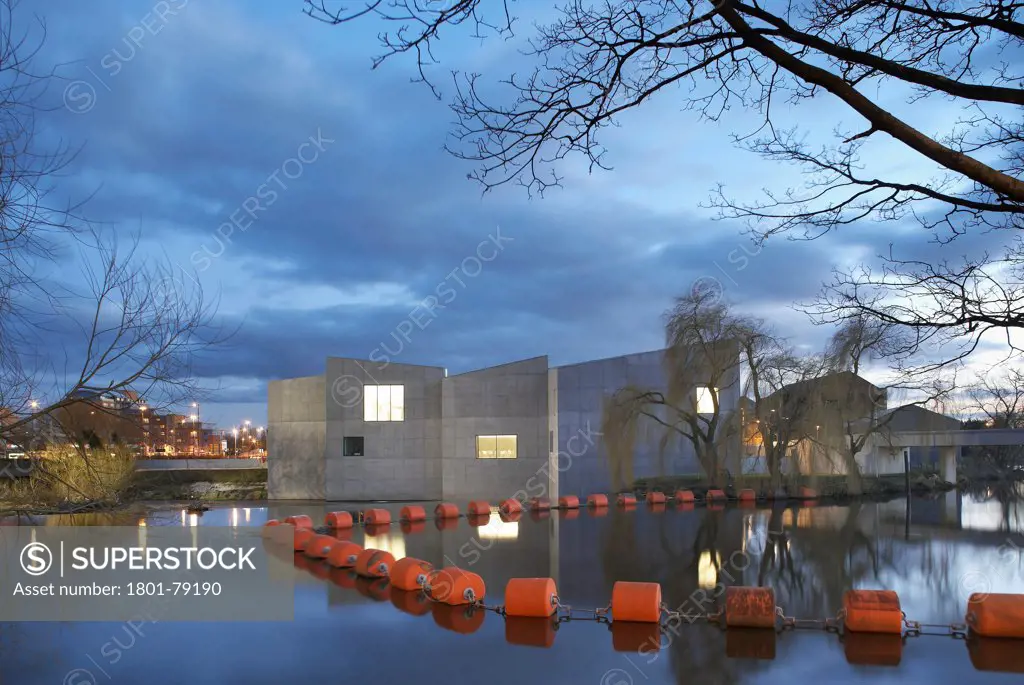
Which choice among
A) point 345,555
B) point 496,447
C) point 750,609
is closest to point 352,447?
point 496,447

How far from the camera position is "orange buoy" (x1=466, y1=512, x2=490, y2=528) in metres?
24.1

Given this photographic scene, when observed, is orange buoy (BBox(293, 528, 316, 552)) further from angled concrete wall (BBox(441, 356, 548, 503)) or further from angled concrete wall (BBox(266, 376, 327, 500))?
angled concrete wall (BBox(266, 376, 327, 500))

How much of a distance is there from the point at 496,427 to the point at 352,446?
18.8ft

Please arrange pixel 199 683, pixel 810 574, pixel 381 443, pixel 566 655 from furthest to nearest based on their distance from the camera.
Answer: pixel 381 443
pixel 810 574
pixel 566 655
pixel 199 683

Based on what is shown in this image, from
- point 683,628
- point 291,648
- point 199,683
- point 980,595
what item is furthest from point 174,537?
point 980,595

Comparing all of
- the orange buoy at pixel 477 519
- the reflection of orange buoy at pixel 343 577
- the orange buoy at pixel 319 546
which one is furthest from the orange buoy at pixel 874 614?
the orange buoy at pixel 477 519

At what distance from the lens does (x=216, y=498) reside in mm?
33344

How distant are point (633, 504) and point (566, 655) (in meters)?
21.2

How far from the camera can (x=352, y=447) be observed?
32.1m

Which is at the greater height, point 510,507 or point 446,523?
point 510,507

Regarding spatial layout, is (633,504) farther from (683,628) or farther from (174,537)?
(683,628)

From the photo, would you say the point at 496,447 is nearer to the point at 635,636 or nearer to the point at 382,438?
the point at 382,438

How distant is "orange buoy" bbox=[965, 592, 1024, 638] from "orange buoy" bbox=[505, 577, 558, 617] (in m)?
5.34

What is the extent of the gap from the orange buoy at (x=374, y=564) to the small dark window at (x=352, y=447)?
57.9 ft
